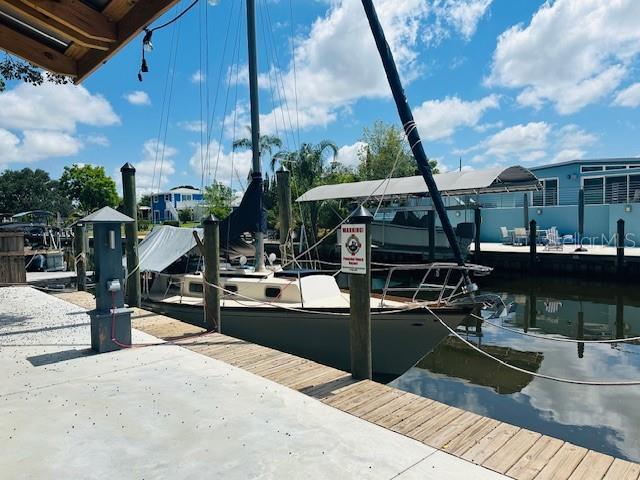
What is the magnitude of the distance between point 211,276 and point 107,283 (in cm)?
174

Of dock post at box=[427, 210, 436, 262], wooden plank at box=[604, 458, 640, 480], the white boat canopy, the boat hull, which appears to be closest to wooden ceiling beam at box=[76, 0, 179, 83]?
the boat hull

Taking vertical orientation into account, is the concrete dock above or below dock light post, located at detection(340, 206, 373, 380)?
below

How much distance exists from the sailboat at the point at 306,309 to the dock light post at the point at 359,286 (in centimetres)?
212

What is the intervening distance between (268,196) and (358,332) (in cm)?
3054

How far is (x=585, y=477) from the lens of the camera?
3.26 metres

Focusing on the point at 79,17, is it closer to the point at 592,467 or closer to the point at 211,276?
the point at 211,276

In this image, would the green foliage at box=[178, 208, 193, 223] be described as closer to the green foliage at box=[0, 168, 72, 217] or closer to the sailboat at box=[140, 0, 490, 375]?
the green foliage at box=[0, 168, 72, 217]

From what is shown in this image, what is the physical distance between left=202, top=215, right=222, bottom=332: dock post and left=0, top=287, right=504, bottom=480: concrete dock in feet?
4.77

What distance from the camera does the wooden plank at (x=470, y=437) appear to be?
3678 millimetres

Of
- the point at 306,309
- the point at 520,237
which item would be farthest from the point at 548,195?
the point at 306,309

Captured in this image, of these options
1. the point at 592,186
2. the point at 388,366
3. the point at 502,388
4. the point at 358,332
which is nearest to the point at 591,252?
the point at 592,186

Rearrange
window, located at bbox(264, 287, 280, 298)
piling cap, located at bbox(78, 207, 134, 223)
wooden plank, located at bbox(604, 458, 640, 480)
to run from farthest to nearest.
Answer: window, located at bbox(264, 287, 280, 298) < piling cap, located at bbox(78, 207, 134, 223) < wooden plank, located at bbox(604, 458, 640, 480)

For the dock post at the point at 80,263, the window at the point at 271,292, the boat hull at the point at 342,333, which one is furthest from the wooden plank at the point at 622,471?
the dock post at the point at 80,263

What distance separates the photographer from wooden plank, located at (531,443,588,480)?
329 cm
